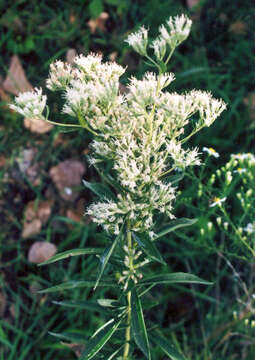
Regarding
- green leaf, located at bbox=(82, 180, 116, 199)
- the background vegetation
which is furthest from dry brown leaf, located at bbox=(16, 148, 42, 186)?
green leaf, located at bbox=(82, 180, 116, 199)

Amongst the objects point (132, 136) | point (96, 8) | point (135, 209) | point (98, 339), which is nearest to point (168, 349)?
point (98, 339)

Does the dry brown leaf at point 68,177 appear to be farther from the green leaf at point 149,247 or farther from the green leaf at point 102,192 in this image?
the green leaf at point 149,247

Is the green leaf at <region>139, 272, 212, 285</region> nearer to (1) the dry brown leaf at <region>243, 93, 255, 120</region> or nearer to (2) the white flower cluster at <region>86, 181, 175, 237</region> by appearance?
(2) the white flower cluster at <region>86, 181, 175, 237</region>

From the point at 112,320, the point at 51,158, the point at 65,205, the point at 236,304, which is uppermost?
the point at 51,158

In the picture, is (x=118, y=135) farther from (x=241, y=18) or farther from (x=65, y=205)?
(x=241, y=18)

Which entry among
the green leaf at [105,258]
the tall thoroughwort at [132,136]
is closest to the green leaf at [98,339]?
the tall thoroughwort at [132,136]

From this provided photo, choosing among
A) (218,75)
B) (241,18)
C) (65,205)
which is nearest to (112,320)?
(65,205)

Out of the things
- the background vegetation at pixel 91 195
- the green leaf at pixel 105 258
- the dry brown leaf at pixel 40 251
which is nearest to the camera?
the green leaf at pixel 105 258
